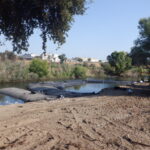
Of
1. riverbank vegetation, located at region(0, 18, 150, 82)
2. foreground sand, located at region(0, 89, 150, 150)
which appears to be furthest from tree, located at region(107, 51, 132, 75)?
foreground sand, located at region(0, 89, 150, 150)

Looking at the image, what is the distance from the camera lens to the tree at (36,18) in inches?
241

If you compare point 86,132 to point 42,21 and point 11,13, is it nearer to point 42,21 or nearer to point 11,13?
point 42,21

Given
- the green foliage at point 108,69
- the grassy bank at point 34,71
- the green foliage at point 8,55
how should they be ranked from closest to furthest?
the green foliage at point 8,55 → the grassy bank at point 34,71 → the green foliage at point 108,69

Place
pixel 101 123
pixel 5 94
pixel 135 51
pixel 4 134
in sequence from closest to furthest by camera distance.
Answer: pixel 4 134
pixel 101 123
pixel 5 94
pixel 135 51

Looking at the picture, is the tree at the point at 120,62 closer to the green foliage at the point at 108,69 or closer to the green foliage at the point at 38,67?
the green foliage at the point at 108,69

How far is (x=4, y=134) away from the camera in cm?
711

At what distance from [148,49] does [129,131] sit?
20.7 meters

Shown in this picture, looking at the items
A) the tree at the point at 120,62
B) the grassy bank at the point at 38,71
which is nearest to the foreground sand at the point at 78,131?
the grassy bank at the point at 38,71

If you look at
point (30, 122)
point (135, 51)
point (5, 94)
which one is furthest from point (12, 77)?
point (30, 122)

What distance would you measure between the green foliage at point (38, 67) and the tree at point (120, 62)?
23.9 m

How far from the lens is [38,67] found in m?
52.6

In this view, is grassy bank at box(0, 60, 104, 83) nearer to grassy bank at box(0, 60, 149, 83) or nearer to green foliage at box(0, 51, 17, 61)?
grassy bank at box(0, 60, 149, 83)

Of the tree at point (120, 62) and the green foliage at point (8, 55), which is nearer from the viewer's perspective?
the green foliage at point (8, 55)

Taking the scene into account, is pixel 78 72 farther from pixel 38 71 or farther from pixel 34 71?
A: pixel 34 71
